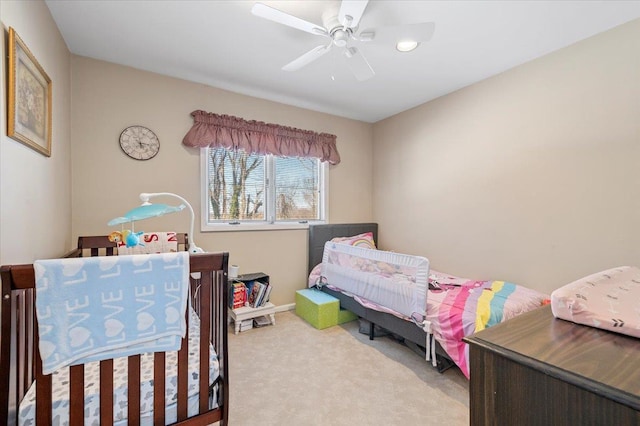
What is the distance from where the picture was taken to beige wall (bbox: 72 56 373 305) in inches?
88.9

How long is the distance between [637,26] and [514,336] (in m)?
2.48

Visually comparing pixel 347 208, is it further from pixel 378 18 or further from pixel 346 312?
pixel 378 18

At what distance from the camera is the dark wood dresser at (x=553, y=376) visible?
517 mm

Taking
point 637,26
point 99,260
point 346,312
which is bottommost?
point 346,312

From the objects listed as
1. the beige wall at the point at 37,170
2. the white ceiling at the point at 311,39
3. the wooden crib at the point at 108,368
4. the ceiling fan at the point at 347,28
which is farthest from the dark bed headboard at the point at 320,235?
the beige wall at the point at 37,170

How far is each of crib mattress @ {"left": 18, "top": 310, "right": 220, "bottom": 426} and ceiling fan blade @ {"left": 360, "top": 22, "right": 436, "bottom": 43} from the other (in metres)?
1.93

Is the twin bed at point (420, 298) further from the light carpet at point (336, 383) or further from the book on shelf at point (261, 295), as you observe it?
the book on shelf at point (261, 295)

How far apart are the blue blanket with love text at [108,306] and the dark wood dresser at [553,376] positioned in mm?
1023

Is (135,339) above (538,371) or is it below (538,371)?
below

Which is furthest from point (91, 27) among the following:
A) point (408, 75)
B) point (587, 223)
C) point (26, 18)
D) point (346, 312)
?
point (587, 223)

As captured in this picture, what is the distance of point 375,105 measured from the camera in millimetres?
3285

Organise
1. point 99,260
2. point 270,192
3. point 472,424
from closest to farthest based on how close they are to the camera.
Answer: point 472,424, point 99,260, point 270,192

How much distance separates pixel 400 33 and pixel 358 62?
0.36m

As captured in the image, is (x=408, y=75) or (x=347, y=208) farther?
(x=347, y=208)
